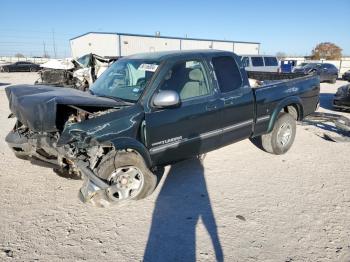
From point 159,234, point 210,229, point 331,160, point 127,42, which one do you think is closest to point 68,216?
point 159,234

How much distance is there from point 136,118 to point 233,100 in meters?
1.72

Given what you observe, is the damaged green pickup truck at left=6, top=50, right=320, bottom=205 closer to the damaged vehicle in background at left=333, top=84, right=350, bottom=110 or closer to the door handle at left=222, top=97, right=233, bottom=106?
the door handle at left=222, top=97, right=233, bottom=106

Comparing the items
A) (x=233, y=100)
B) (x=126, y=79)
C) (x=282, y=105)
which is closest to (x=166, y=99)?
(x=126, y=79)

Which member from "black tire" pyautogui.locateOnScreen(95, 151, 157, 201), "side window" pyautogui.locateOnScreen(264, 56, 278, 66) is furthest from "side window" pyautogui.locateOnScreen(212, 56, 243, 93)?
"side window" pyautogui.locateOnScreen(264, 56, 278, 66)

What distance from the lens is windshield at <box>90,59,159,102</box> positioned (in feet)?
13.8

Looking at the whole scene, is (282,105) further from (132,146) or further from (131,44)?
(131,44)

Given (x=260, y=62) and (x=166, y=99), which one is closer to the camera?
(x=166, y=99)

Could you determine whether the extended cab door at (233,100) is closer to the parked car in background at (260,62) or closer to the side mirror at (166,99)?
the side mirror at (166,99)

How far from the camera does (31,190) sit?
4.50m

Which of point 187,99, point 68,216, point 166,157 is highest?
point 187,99

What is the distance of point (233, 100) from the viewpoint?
4.83 meters

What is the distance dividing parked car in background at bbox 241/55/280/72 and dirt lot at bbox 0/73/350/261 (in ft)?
40.4

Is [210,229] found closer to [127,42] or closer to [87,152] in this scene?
[87,152]

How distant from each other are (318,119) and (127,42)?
32.5 metres
